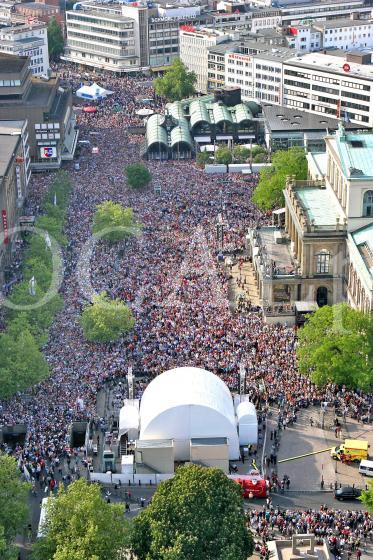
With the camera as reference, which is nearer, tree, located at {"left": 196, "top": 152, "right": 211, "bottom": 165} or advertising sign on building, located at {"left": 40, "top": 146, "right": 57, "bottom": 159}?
advertising sign on building, located at {"left": 40, "top": 146, "right": 57, "bottom": 159}

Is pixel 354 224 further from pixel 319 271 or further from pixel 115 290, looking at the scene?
pixel 115 290

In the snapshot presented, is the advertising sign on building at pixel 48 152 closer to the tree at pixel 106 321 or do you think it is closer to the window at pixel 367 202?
the window at pixel 367 202

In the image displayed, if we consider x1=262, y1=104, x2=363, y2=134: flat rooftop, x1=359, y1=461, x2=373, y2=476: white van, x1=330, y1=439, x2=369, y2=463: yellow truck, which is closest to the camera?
x1=359, y1=461, x2=373, y2=476: white van

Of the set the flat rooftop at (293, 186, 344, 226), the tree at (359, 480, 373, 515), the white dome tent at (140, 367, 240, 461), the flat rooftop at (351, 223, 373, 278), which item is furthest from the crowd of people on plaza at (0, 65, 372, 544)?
the flat rooftop at (293, 186, 344, 226)

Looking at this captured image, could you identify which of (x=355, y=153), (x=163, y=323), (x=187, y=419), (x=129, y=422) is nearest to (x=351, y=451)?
(x=187, y=419)

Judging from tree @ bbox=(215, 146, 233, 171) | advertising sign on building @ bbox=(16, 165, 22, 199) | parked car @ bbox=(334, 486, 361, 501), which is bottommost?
parked car @ bbox=(334, 486, 361, 501)

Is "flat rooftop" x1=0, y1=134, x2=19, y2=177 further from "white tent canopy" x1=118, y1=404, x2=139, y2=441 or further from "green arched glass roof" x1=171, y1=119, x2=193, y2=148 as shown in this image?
"white tent canopy" x1=118, y1=404, x2=139, y2=441
